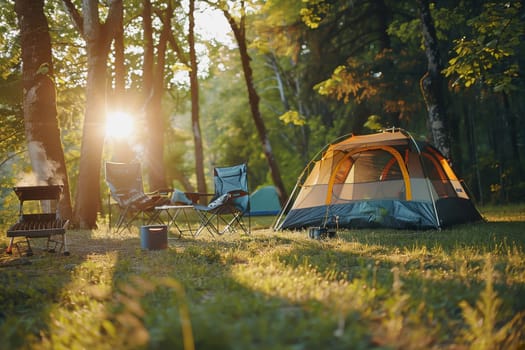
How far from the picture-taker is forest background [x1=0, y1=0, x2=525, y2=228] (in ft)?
26.5

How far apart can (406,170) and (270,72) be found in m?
15.0

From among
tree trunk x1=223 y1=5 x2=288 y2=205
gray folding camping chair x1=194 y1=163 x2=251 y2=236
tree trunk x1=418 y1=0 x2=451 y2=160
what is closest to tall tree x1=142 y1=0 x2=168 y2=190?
tree trunk x1=223 y1=5 x2=288 y2=205

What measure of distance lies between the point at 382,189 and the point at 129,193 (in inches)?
168

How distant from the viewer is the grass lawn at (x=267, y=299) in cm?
216

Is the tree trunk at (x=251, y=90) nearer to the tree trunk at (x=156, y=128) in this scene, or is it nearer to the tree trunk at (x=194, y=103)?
the tree trunk at (x=194, y=103)

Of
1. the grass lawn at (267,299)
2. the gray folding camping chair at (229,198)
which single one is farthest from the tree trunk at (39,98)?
the grass lawn at (267,299)

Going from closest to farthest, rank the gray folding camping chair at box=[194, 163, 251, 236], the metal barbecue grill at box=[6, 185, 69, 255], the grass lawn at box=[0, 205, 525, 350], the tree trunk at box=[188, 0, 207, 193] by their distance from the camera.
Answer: the grass lawn at box=[0, 205, 525, 350]
the metal barbecue grill at box=[6, 185, 69, 255]
the gray folding camping chair at box=[194, 163, 251, 236]
the tree trunk at box=[188, 0, 207, 193]

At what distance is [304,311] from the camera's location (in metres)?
2.55

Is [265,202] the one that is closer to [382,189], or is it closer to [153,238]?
[382,189]

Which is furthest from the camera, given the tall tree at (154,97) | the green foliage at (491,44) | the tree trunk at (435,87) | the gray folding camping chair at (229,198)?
the tall tree at (154,97)

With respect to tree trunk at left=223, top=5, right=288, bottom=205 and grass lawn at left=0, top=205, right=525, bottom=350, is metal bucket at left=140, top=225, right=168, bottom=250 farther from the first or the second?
tree trunk at left=223, top=5, right=288, bottom=205

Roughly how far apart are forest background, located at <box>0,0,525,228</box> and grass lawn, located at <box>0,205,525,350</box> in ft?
11.6

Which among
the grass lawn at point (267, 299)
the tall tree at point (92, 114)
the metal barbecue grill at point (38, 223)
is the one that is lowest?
the grass lawn at point (267, 299)

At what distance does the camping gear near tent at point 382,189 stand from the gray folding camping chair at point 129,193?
2154 millimetres
